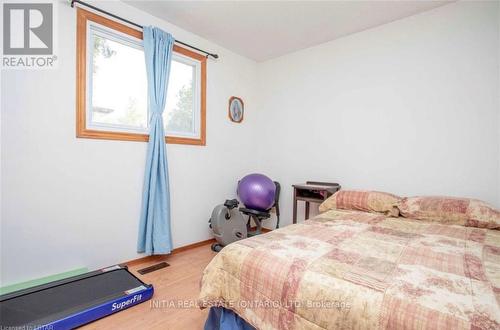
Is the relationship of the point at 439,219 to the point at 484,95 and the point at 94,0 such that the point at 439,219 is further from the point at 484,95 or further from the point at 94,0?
the point at 94,0

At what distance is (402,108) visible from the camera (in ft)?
8.29

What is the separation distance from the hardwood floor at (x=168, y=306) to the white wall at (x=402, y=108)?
1.69 meters

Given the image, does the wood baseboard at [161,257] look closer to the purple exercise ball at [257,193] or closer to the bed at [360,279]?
the purple exercise ball at [257,193]

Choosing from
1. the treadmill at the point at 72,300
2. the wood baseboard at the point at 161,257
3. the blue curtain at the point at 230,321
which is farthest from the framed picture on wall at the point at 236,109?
the blue curtain at the point at 230,321

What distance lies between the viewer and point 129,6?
2367 mm

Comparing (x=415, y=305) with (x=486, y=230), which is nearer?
(x=415, y=305)

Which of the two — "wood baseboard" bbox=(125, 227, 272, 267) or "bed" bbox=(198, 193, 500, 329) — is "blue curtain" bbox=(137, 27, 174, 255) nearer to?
"wood baseboard" bbox=(125, 227, 272, 267)

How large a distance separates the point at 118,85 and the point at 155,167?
35.0 inches

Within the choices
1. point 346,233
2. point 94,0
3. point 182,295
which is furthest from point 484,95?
point 94,0

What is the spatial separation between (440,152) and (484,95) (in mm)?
578

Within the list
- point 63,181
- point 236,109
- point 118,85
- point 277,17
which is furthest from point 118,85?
point 277,17

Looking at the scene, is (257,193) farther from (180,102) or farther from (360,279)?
(360,279)

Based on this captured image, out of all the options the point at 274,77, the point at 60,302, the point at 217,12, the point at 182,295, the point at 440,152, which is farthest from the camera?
the point at 274,77

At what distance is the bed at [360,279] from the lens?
0.80 meters
